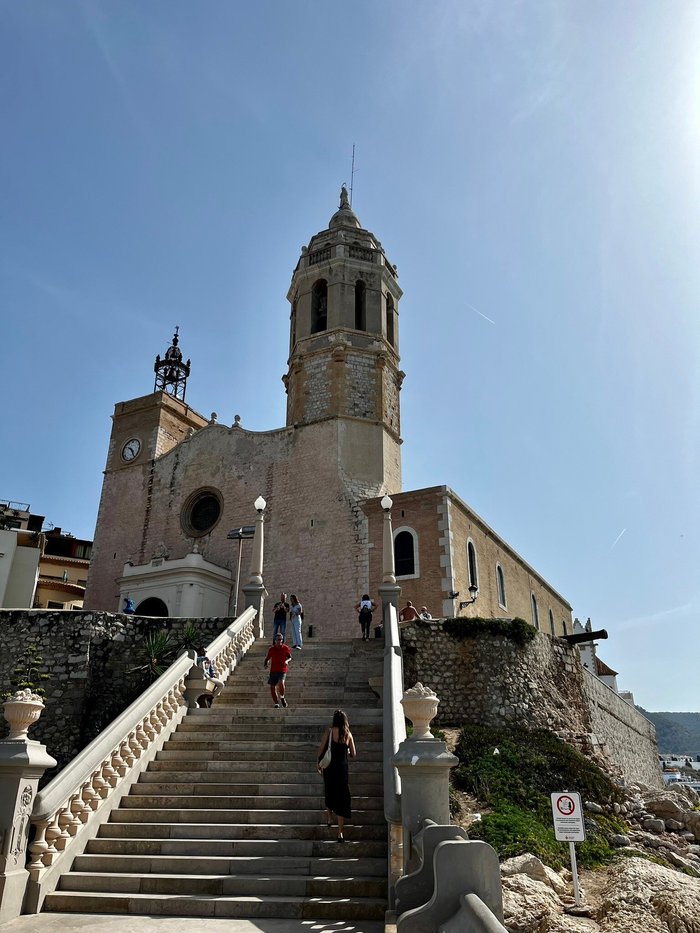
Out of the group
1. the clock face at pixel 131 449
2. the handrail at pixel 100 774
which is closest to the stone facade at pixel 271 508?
the clock face at pixel 131 449

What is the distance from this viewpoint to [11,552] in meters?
30.0

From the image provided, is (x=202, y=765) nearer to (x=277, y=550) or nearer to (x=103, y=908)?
(x=103, y=908)

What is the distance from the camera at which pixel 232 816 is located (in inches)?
298

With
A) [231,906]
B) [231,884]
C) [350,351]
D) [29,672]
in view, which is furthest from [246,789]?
[350,351]

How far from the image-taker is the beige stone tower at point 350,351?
24.6 metres

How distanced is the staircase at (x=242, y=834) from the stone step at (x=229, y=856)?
0.03 ft

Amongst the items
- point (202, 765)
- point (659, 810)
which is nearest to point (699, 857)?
point (659, 810)

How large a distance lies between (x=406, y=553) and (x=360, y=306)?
11.6 metres

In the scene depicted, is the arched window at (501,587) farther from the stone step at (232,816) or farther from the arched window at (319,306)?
the stone step at (232,816)

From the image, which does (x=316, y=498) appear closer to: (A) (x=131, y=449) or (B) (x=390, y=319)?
(B) (x=390, y=319)

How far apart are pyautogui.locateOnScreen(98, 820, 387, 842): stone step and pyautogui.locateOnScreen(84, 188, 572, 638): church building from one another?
12263mm

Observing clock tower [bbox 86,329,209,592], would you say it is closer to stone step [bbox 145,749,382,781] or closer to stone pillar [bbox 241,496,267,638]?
stone pillar [bbox 241,496,267,638]

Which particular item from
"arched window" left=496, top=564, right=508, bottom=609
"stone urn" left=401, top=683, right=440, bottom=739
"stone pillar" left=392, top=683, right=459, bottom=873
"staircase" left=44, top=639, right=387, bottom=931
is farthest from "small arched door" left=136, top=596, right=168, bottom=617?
"stone pillar" left=392, top=683, right=459, bottom=873

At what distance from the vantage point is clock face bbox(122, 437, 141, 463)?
30000 mm
